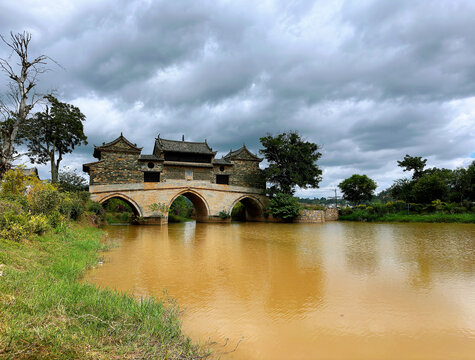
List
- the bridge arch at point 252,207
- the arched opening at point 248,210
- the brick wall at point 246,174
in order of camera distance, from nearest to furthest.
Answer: the brick wall at point 246,174, the bridge arch at point 252,207, the arched opening at point 248,210

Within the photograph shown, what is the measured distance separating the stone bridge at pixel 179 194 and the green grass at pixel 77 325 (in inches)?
634

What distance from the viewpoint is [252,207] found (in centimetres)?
2717

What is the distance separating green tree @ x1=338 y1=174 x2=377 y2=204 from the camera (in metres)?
34.0

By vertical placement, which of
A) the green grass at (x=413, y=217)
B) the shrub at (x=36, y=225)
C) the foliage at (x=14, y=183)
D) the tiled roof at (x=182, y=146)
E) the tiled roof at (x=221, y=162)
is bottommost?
the green grass at (x=413, y=217)

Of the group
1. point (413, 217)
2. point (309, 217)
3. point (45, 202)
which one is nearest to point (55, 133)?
point (45, 202)

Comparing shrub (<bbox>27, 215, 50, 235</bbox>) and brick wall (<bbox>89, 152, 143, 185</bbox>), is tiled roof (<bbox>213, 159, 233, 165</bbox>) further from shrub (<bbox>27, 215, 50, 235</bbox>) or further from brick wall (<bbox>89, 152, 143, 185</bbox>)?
shrub (<bbox>27, 215, 50, 235</bbox>)

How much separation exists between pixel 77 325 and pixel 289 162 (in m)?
22.8

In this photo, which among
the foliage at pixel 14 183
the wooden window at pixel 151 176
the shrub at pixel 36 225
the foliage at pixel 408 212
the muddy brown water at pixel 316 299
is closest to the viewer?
the muddy brown water at pixel 316 299

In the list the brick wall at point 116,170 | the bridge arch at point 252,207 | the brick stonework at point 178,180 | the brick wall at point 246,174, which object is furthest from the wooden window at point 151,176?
the bridge arch at point 252,207

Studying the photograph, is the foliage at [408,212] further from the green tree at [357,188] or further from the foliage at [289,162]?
the green tree at [357,188]

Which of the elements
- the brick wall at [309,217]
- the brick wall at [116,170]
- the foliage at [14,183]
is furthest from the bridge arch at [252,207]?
the foliage at [14,183]

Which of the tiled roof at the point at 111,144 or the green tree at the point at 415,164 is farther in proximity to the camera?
the green tree at the point at 415,164

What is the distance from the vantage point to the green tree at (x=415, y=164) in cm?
2792

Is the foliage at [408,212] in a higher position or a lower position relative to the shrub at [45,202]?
lower
